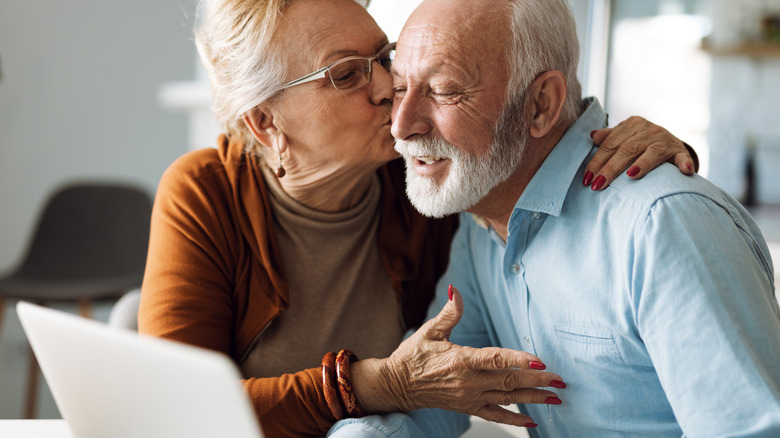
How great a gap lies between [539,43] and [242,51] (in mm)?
629

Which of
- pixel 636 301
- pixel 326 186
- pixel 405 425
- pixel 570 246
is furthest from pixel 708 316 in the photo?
pixel 326 186

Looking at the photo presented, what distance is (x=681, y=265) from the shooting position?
0.96 metres

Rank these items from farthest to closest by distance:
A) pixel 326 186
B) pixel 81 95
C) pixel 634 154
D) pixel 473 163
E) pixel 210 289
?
1. pixel 81 95
2. pixel 326 186
3. pixel 210 289
4. pixel 473 163
5. pixel 634 154

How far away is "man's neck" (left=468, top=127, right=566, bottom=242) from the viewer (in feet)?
4.21

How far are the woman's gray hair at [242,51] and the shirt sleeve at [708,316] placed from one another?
2.72ft

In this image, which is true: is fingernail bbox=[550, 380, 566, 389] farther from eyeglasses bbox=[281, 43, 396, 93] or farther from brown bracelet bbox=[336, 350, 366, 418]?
eyeglasses bbox=[281, 43, 396, 93]

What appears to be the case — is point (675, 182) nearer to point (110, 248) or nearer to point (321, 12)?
point (321, 12)

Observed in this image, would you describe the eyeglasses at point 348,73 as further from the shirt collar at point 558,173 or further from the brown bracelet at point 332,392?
the brown bracelet at point 332,392

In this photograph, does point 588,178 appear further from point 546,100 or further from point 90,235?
point 90,235

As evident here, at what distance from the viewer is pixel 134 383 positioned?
70cm

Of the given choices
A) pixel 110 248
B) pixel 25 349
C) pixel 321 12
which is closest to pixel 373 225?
pixel 321 12

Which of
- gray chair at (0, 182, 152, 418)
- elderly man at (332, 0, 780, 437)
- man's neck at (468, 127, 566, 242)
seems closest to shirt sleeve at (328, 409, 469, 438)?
elderly man at (332, 0, 780, 437)

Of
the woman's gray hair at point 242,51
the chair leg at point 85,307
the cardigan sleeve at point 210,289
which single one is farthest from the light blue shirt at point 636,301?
the chair leg at point 85,307

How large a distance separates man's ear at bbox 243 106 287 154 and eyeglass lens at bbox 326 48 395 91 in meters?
0.18
